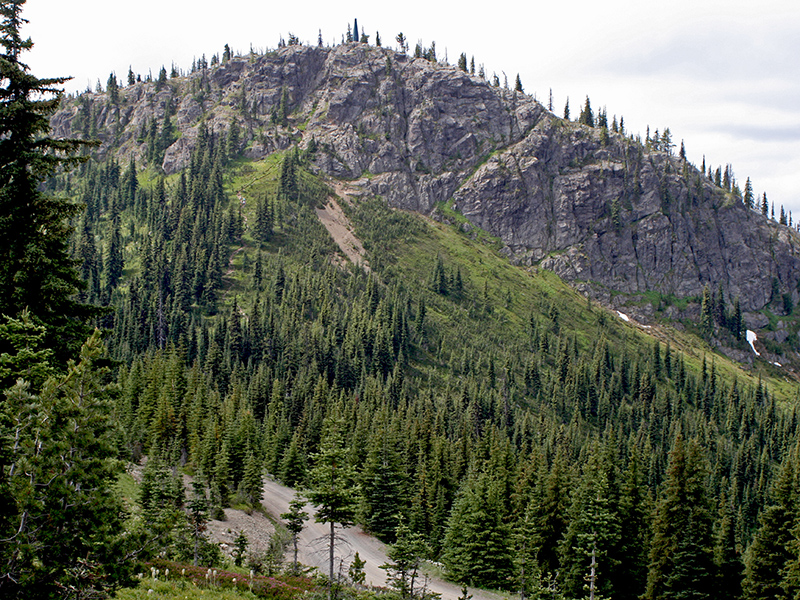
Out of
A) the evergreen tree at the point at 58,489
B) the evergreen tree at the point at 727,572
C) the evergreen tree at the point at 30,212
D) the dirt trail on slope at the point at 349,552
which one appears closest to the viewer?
the evergreen tree at the point at 58,489

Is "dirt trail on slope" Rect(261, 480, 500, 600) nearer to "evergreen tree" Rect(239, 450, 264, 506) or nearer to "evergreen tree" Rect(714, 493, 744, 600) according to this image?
"evergreen tree" Rect(239, 450, 264, 506)

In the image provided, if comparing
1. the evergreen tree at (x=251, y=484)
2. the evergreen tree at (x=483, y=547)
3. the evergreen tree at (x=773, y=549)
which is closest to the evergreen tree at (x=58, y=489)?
the evergreen tree at (x=483, y=547)

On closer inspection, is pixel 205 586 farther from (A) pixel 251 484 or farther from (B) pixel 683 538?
(A) pixel 251 484

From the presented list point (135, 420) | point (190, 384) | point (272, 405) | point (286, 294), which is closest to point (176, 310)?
point (286, 294)

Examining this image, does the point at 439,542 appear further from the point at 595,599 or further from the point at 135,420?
the point at 135,420

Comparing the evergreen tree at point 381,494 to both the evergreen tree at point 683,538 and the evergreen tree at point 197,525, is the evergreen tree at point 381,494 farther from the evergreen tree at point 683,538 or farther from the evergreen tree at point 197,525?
the evergreen tree at point 197,525

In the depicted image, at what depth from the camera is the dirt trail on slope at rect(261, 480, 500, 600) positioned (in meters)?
52.5

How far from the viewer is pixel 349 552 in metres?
60.0

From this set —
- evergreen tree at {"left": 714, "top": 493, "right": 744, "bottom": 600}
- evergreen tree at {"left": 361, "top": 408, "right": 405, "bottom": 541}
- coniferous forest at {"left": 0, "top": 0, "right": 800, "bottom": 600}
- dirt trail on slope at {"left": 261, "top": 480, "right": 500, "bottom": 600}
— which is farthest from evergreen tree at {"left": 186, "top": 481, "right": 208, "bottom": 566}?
evergreen tree at {"left": 714, "top": 493, "right": 744, "bottom": 600}

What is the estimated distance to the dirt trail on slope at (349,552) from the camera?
2067 inches

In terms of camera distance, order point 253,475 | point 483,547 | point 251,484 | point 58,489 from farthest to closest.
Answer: point 253,475 → point 251,484 → point 483,547 → point 58,489

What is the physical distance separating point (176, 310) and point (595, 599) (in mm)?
147642

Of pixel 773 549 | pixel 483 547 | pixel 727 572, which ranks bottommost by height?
pixel 727 572

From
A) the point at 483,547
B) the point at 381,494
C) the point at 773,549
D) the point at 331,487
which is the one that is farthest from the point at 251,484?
the point at 773,549
